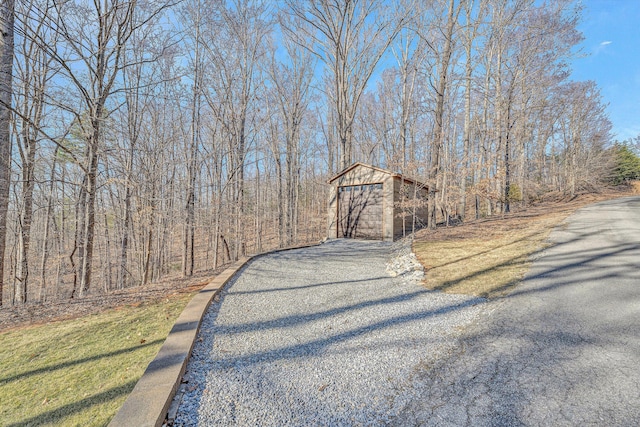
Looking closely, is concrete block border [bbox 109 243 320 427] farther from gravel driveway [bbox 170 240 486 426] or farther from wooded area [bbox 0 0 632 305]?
A: wooded area [bbox 0 0 632 305]

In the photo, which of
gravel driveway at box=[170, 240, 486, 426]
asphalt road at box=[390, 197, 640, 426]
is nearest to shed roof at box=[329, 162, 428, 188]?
gravel driveway at box=[170, 240, 486, 426]

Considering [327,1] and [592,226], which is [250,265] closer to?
[592,226]

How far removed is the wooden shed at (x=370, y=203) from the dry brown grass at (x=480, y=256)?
1591 mm

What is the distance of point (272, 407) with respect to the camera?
1773 mm

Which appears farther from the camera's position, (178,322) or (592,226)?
(592,226)

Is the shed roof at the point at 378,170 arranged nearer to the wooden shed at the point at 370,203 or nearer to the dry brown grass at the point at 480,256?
the wooden shed at the point at 370,203

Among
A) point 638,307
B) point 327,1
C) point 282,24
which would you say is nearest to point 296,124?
point 282,24

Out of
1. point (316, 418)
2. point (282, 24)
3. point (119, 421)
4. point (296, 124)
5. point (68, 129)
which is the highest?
point (282, 24)

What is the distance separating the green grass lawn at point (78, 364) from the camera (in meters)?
1.81

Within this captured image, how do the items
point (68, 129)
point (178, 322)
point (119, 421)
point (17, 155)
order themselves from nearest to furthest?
point (119, 421)
point (178, 322)
point (68, 129)
point (17, 155)

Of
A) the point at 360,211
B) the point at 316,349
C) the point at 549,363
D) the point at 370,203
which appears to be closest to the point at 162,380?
the point at 316,349

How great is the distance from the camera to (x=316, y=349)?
2.52 meters

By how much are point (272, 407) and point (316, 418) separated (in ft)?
1.03

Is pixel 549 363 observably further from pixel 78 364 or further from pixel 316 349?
pixel 78 364
